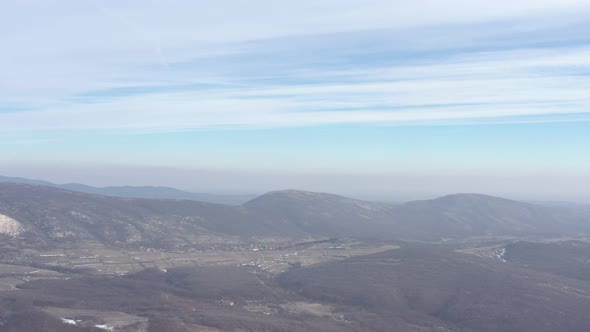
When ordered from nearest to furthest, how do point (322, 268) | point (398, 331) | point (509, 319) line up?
point (398, 331), point (509, 319), point (322, 268)

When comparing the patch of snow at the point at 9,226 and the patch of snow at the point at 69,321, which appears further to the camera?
the patch of snow at the point at 9,226

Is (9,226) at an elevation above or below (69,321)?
above

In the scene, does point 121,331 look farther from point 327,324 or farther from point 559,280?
point 559,280

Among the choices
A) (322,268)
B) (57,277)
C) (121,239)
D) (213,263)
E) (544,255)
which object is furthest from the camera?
(121,239)

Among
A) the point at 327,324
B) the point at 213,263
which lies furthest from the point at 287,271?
the point at 327,324

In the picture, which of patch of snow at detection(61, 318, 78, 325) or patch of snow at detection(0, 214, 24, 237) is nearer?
patch of snow at detection(61, 318, 78, 325)

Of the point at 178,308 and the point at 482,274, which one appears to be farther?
the point at 482,274

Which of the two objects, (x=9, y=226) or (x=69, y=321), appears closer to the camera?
(x=69, y=321)

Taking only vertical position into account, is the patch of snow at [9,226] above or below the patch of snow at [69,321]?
above

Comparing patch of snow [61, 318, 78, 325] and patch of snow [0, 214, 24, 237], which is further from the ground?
patch of snow [0, 214, 24, 237]

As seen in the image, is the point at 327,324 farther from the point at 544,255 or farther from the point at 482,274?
the point at 544,255
